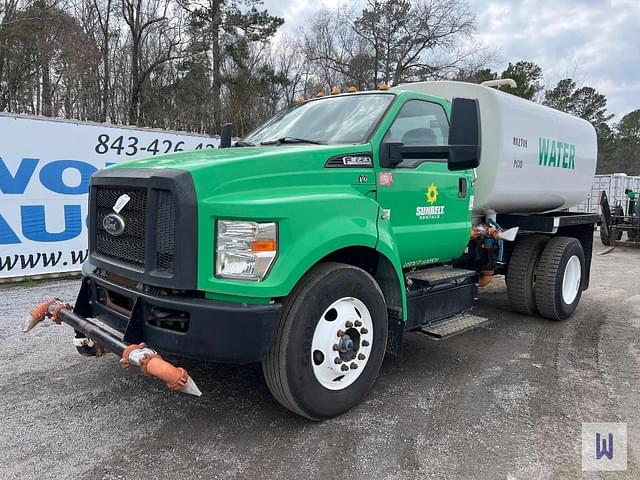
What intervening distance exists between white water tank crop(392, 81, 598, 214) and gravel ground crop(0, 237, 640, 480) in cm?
164

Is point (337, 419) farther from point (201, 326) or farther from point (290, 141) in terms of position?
point (290, 141)

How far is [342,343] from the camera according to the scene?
11.0 ft

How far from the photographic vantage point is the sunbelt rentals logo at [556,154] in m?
5.68

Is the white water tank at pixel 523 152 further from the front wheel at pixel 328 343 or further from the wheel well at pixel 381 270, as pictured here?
the front wheel at pixel 328 343

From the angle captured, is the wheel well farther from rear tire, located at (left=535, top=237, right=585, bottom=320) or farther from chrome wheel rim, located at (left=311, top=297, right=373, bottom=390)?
rear tire, located at (left=535, top=237, right=585, bottom=320)

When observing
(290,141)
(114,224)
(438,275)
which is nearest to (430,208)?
(438,275)

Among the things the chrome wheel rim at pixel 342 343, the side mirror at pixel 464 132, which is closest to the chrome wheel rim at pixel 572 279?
the side mirror at pixel 464 132

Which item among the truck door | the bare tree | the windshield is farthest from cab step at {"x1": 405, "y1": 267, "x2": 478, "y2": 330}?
the bare tree

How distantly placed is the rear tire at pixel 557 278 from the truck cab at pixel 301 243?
1.93 m

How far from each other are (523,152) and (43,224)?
6.81 m

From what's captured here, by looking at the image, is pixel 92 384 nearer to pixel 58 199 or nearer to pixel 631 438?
pixel 631 438

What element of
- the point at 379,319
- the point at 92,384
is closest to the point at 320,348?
the point at 379,319

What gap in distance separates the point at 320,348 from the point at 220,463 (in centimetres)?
89

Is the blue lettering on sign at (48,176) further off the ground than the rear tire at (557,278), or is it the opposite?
the blue lettering on sign at (48,176)
